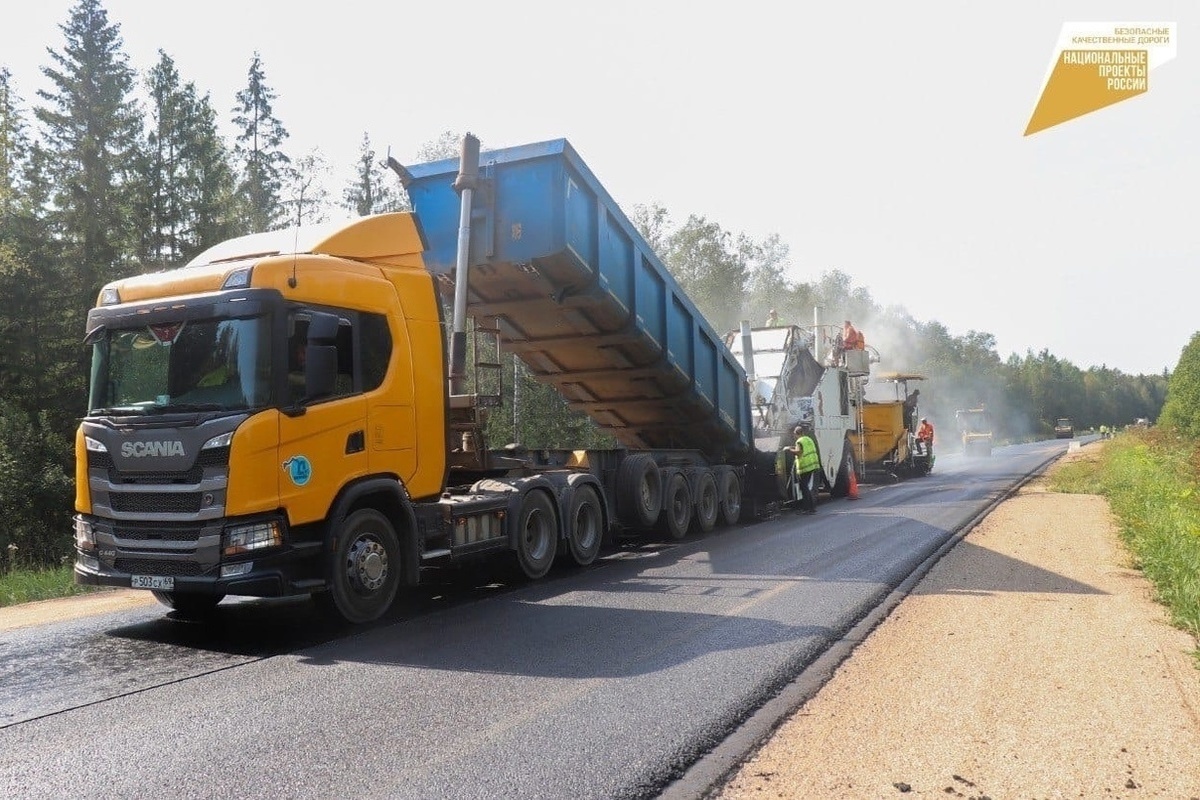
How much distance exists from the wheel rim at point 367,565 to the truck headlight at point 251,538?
2.08ft

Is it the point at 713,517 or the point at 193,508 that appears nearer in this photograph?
the point at 193,508

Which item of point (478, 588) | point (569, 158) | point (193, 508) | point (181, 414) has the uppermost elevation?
point (569, 158)

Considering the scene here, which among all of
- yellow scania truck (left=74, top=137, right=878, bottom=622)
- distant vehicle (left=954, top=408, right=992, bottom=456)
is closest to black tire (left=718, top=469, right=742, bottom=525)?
yellow scania truck (left=74, top=137, right=878, bottom=622)

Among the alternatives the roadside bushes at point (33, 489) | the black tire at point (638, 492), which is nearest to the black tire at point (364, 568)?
the black tire at point (638, 492)

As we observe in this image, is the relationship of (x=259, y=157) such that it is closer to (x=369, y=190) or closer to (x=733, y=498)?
(x=369, y=190)

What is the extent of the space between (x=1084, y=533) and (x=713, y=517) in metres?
4.72

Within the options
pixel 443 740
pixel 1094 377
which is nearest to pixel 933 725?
pixel 443 740

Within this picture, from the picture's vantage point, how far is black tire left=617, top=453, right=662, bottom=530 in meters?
11.1

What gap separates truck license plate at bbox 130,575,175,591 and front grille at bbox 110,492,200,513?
1.43 feet

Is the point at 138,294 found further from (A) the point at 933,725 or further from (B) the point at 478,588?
(A) the point at 933,725

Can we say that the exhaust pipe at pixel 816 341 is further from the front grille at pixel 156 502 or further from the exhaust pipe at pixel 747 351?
the front grille at pixel 156 502

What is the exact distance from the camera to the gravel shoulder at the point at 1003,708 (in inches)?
141

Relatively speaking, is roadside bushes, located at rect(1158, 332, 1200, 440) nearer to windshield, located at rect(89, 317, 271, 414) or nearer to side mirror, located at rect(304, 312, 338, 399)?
side mirror, located at rect(304, 312, 338, 399)

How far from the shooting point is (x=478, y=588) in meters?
8.45
